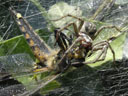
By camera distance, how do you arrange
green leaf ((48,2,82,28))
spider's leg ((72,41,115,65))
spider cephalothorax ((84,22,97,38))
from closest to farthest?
spider's leg ((72,41,115,65)), spider cephalothorax ((84,22,97,38)), green leaf ((48,2,82,28))

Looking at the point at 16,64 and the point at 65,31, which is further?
the point at 65,31

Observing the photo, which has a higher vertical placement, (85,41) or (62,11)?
(62,11)

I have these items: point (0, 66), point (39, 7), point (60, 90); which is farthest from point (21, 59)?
point (39, 7)

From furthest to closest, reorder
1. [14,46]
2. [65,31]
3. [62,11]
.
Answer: [62,11] → [65,31] → [14,46]

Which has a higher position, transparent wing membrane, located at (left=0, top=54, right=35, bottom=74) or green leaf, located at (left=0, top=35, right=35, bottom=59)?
green leaf, located at (left=0, top=35, right=35, bottom=59)

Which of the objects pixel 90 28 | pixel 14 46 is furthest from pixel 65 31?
pixel 14 46

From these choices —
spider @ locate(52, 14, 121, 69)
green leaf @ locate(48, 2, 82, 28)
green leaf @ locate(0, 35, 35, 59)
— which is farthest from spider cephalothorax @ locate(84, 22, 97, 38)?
green leaf @ locate(0, 35, 35, 59)

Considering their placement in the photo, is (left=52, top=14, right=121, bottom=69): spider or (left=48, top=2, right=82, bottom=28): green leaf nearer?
(left=52, top=14, right=121, bottom=69): spider

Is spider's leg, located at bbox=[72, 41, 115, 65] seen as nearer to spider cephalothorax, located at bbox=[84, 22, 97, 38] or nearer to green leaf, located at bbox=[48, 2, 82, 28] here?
spider cephalothorax, located at bbox=[84, 22, 97, 38]

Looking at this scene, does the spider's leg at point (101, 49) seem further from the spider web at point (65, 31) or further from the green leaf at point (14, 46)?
the green leaf at point (14, 46)

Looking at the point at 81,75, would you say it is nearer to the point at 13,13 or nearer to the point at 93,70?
the point at 93,70

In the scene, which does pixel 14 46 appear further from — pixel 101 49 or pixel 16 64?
pixel 101 49
